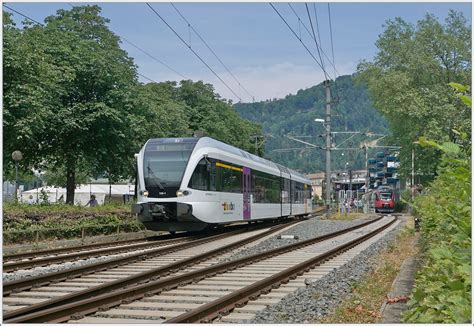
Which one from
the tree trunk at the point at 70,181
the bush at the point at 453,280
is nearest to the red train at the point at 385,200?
the tree trunk at the point at 70,181

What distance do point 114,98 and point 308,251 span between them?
61.4ft

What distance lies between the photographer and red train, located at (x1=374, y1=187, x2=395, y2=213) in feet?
235

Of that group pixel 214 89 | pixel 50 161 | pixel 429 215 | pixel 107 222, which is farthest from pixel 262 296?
pixel 214 89

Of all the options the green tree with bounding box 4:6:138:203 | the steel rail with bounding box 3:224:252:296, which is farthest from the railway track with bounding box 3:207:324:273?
the green tree with bounding box 4:6:138:203

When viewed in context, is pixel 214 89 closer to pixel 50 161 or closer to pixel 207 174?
pixel 50 161

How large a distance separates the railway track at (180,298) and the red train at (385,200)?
190ft

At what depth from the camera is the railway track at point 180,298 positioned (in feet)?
26.9

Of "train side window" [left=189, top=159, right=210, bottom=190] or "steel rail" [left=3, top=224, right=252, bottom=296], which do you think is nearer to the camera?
"steel rail" [left=3, top=224, right=252, bottom=296]

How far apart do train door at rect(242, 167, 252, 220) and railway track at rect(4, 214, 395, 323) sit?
10651 millimetres

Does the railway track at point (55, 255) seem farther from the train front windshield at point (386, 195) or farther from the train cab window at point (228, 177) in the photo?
the train front windshield at point (386, 195)

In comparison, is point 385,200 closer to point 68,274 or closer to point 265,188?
point 265,188

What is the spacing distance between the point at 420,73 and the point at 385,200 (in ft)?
101

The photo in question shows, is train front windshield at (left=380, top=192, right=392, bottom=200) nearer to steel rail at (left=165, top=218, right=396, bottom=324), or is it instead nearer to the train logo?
the train logo

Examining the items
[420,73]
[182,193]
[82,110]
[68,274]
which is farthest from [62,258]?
[420,73]
